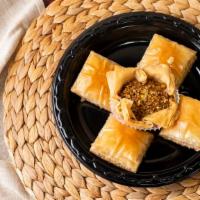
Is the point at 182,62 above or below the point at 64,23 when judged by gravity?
below

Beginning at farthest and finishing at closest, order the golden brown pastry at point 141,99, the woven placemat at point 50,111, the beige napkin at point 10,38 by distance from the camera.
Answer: the beige napkin at point 10,38
the woven placemat at point 50,111
the golden brown pastry at point 141,99

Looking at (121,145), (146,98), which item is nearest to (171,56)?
(146,98)

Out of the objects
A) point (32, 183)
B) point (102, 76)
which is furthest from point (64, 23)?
point (32, 183)

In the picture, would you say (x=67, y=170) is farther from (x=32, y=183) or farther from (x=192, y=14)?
(x=192, y=14)

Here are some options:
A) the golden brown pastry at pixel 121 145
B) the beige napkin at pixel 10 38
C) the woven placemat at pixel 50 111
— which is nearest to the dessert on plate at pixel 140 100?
the golden brown pastry at pixel 121 145

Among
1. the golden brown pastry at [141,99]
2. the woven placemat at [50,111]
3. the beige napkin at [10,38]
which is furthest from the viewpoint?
the beige napkin at [10,38]

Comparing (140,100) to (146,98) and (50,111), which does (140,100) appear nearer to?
(146,98)

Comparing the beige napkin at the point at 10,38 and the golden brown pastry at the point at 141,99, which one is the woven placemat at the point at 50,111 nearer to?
the beige napkin at the point at 10,38

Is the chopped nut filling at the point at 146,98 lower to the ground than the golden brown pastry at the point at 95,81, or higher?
lower

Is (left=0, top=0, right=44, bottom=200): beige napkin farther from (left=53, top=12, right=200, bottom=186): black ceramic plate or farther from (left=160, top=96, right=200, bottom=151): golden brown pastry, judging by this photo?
(left=160, top=96, right=200, bottom=151): golden brown pastry
